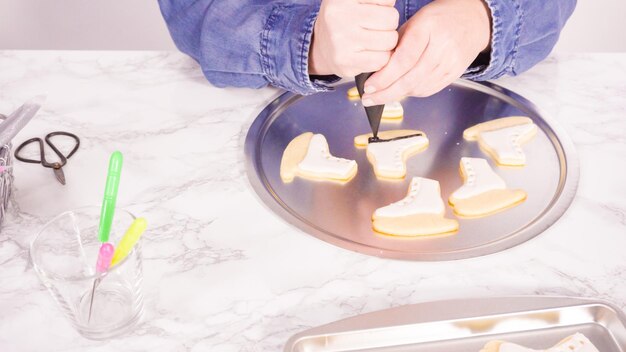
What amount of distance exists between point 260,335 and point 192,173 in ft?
1.04

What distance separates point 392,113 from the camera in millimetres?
1133

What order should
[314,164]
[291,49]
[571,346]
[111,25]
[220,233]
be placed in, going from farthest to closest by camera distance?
[111,25] < [291,49] < [314,164] < [220,233] < [571,346]

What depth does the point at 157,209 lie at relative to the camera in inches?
37.6

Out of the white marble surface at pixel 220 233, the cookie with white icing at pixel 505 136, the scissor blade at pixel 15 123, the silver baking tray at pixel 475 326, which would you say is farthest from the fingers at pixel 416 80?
the scissor blade at pixel 15 123

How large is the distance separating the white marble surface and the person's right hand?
0.21 meters

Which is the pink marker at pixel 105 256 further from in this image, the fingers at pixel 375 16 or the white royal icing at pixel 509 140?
the white royal icing at pixel 509 140

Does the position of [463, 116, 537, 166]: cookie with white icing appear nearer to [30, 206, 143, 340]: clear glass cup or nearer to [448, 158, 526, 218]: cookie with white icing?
[448, 158, 526, 218]: cookie with white icing

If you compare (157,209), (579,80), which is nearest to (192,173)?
(157,209)

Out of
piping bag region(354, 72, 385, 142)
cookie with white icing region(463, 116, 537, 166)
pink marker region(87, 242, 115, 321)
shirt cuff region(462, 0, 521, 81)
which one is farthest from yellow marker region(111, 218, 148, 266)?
shirt cuff region(462, 0, 521, 81)

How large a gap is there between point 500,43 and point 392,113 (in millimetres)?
212

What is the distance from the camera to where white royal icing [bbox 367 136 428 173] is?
3.32 ft

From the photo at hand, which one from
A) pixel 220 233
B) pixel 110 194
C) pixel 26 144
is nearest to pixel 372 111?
pixel 220 233

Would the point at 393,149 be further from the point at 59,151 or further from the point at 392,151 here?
the point at 59,151

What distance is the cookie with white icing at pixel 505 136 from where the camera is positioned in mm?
1029
